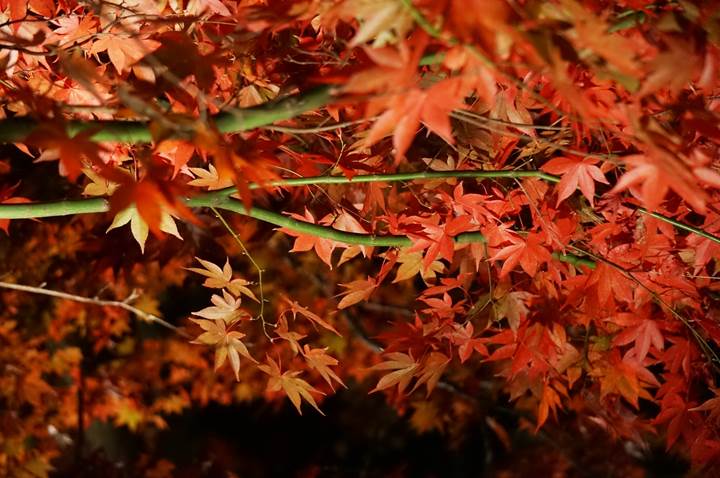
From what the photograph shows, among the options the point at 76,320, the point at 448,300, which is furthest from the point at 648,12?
the point at 76,320

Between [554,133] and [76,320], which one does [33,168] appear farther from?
[554,133]

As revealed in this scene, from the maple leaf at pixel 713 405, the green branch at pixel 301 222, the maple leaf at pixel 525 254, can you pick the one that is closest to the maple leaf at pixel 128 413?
the green branch at pixel 301 222

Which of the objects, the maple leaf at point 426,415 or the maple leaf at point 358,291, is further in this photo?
the maple leaf at point 426,415

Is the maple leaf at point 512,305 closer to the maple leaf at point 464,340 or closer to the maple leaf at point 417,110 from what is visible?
the maple leaf at point 464,340

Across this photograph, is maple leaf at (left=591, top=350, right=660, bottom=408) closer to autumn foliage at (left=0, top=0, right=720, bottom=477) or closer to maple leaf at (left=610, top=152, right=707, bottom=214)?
autumn foliage at (left=0, top=0, right=720, bottom=477)

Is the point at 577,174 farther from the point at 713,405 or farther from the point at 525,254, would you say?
the point at 713,405

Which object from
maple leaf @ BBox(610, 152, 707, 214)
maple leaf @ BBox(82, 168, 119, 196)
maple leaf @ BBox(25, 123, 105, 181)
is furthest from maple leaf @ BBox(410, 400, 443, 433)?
maple leaf @ BBox(25, 123, 105, 181)

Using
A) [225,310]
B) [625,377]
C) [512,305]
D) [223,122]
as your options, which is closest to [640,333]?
[625,377]
